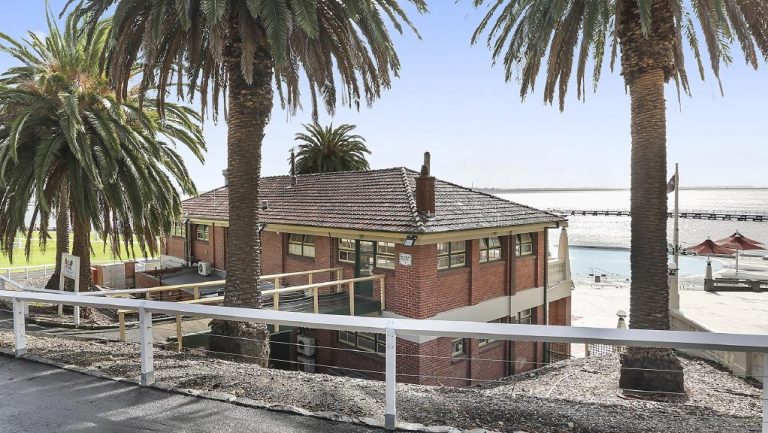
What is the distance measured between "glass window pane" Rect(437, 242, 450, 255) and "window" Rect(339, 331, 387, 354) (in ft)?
10.5

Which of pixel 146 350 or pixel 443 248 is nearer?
pixel 146 350

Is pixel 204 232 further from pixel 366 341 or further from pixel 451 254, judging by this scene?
pixel 451 254

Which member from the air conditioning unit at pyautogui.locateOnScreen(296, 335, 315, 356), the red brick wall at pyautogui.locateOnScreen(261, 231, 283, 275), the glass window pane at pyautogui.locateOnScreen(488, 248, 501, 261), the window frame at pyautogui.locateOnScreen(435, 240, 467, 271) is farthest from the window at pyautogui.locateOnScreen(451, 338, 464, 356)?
→ the red brick wall at pyautogui.locateOnScreen(261, 231, 283, 275)

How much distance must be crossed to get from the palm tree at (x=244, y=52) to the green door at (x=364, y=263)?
629cm

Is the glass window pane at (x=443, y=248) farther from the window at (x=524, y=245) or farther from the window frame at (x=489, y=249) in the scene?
the window at (x=524, y=245)

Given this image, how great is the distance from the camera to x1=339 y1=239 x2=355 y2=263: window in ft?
56.7

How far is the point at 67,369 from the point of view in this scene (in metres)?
6.00

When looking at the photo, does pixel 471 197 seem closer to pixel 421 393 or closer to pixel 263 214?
pixel 263 214

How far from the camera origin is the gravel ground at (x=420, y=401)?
4.48 meters

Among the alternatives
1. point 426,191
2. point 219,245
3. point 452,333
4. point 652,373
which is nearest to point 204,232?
point 219,245

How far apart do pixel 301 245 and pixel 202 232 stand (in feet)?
29.6

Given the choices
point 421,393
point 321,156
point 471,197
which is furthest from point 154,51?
point 321,156

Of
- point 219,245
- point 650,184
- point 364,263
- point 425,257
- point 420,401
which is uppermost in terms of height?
point 650,184

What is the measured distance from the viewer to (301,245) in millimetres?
19266
